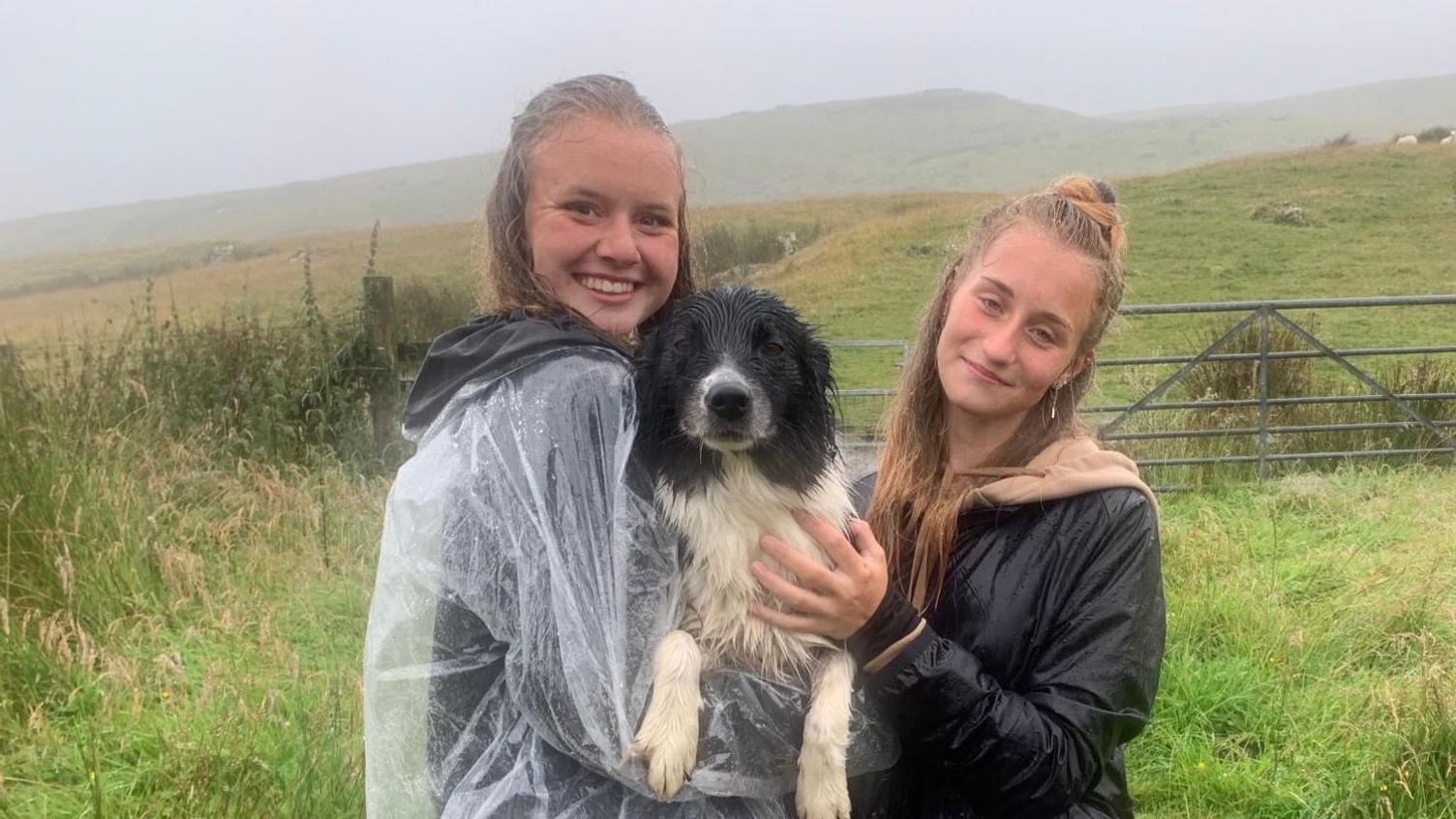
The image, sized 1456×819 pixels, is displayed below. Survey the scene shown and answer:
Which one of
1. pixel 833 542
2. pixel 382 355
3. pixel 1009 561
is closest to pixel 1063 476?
pixel 1009 561

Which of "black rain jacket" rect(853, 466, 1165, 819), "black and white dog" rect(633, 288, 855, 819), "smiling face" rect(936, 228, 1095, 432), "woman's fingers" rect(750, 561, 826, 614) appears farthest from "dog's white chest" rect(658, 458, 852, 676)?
"smiling face" rect(936, 228, 1095, 432)

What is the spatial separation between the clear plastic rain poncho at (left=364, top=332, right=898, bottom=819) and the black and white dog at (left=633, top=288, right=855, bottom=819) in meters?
0.21

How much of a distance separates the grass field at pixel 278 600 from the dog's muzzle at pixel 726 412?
0.62 meters

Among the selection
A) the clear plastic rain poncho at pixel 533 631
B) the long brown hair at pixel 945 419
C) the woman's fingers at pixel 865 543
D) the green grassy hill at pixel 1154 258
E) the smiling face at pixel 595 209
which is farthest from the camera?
the green grassy hill at pixel 1154 258

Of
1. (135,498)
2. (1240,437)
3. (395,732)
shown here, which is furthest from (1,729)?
(1240,437)

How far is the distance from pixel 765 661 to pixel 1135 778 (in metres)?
2.88

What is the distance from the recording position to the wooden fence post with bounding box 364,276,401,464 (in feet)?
23.8

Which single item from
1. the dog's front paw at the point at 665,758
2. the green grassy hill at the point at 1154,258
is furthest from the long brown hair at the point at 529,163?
A: the green grassy hill at the point at 1154,258

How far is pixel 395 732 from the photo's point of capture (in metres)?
1.67

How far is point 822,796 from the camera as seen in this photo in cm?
180

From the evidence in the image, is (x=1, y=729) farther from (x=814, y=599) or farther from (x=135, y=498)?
(x=814, y=599)

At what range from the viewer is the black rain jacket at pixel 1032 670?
1677 millimetres

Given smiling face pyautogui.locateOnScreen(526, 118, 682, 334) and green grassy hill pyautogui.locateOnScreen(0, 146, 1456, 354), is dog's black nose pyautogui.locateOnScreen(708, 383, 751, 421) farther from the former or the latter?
green grassy hill pyautogui.locateOnScreen(0, 146, 1456, 354)

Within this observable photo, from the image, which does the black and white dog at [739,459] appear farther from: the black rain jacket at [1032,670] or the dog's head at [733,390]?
the black rain jacket at [1032,670]
